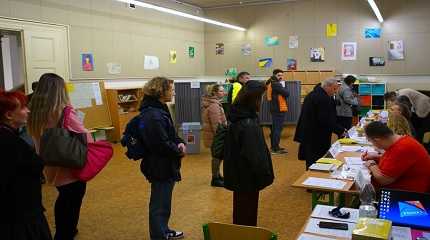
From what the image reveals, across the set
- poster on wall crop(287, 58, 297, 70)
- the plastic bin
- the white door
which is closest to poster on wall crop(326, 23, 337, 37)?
poster on wall crop(287, 58, 297, 70)

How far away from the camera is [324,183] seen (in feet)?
10.5

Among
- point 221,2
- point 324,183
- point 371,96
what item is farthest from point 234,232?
point 221,2

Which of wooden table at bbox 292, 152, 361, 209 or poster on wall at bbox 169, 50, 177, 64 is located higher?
poster on wall at bbox 169, 50, 177, 64

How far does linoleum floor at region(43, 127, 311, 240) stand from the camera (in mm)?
4094

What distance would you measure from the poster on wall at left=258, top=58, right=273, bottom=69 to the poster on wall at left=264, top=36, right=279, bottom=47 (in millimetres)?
477

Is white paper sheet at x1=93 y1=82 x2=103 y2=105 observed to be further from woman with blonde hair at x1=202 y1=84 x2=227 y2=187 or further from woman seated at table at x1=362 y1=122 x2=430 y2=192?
woman seated at table at x1=362 y1=122 x2=430 y2=192

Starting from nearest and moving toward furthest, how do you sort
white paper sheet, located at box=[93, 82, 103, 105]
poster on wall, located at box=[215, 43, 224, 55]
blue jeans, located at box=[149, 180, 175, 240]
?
1. blue jeans, located at box=[149, 180, 175, 240]
2. white paper sheet, located at box=[93, 82, 103, 105]
3. poster on wall, located at box=[215, 43, 224, 55]

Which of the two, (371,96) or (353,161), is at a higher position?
(371,96)

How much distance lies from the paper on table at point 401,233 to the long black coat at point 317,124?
2.73 meters

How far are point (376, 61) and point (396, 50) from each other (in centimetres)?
60

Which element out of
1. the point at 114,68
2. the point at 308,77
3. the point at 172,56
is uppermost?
the point at 172,56

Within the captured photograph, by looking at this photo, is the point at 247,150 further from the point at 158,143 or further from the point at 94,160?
the point at 94,160

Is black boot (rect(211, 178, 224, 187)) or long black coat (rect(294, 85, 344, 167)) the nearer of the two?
long black coat (rect(294, 85, 344, 167))

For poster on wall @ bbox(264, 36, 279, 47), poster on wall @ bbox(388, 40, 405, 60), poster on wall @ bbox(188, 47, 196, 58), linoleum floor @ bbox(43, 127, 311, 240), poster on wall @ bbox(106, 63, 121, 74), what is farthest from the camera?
poster on wall @ bbox(188, 47, 196, 58)
